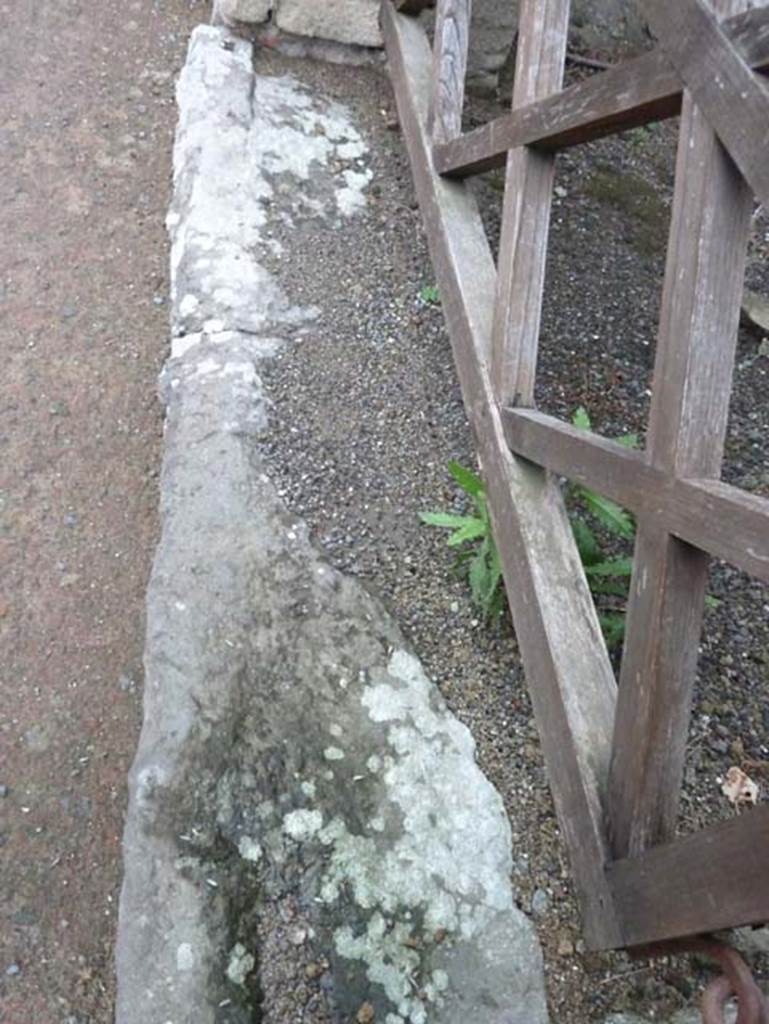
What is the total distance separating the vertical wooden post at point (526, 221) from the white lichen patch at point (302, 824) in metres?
1.17

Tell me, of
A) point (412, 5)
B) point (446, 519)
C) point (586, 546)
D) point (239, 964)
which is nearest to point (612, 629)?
point (586, 546)

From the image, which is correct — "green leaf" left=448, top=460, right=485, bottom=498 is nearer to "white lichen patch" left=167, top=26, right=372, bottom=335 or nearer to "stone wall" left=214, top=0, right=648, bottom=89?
"white lichen patch" left=167, top=26, right=372, bottom=335

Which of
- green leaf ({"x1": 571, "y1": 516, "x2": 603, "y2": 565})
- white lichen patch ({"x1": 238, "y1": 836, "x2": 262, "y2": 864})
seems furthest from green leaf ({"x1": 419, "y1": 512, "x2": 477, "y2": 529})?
white lichen patch ({"x1": 238, "y1": 836, "x2": 262, "y2": 864})

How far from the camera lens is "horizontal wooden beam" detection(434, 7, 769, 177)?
68.4 inches

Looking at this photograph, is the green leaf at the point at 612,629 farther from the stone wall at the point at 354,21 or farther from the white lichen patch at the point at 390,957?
the stone wall at the point at 354,21

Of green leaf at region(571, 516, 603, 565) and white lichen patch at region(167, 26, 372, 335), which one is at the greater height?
white lichen patch at region(167, 26, 372, 335)

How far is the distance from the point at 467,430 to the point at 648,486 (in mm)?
1373

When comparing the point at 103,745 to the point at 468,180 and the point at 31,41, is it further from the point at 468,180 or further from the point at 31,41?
the point at 31,41

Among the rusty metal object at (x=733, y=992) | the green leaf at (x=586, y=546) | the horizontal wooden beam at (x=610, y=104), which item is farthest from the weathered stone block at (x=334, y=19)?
the rusty metal object at (x=733, y=992)

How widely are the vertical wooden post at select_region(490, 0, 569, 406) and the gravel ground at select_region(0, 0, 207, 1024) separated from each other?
4.04ft

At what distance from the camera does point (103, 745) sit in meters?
2.62

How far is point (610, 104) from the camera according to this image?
2203 mm

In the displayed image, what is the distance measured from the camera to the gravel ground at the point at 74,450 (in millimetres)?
2326

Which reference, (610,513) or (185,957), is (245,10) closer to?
(610,513)
